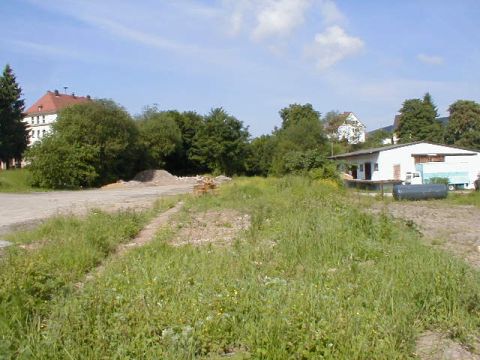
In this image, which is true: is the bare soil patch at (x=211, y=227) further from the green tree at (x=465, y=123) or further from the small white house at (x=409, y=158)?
the green tree at (x=465, y=123)

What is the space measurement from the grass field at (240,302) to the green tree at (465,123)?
190 feet

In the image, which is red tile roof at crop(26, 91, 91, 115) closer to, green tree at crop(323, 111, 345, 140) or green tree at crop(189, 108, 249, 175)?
green tree at crop(189, 108, 249, 175)

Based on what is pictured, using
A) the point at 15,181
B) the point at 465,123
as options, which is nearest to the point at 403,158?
the point at 465,123

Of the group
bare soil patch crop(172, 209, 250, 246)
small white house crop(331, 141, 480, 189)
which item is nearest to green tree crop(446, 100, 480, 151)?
small white house crop(331, 141, 480, 189)

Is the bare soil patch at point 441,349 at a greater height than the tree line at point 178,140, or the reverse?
the tree line at point 178,140

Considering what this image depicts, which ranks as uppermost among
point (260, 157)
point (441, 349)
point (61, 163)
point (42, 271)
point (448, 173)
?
point (260, 157)

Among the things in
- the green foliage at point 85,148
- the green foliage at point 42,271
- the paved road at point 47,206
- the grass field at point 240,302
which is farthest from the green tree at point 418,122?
the grass field at point 240,302

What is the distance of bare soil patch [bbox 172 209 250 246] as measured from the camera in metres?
7.99

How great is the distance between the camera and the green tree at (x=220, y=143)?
51.4 meters

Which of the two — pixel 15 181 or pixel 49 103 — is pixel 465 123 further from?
pixel 49 103

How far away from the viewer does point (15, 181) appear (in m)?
32.4

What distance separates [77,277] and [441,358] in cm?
401

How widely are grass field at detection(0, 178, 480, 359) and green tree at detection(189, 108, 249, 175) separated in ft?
148

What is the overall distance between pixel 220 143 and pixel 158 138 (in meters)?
6.96
